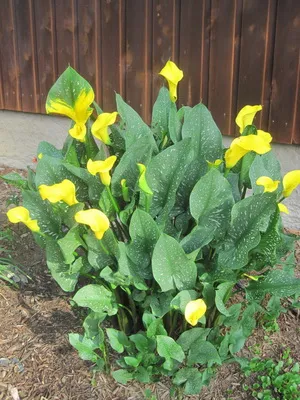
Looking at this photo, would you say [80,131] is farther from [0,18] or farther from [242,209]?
[0,18]

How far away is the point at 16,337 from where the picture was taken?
2.65 metres

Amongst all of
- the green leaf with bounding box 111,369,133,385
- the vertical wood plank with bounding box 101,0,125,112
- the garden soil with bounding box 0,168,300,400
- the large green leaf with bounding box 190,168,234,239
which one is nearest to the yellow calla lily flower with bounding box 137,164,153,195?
the large green leaf with bounding box 190,168,234,239

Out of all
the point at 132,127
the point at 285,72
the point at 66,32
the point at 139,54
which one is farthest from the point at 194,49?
the point at 132,127

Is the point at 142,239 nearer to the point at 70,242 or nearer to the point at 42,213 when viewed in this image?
the point at 70,242

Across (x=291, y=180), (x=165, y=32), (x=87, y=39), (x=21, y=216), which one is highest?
(x=165, y=32)

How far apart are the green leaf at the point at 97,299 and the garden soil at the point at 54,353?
404 mm

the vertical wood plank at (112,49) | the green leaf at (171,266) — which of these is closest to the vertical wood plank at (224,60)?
the vertical wood plank at (112,49)

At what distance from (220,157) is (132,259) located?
60 cm

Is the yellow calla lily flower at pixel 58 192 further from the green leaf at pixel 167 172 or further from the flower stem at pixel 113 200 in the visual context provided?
the green leaf at pixel 167 172

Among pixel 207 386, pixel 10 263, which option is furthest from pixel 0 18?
pixel 207 386

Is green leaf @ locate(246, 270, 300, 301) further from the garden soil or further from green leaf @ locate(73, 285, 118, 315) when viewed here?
green leaf @ locate(73, 285, 118, 315)

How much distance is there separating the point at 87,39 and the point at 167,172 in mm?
2531

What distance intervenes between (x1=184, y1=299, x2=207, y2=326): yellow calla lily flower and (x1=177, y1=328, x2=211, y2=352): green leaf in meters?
0.27

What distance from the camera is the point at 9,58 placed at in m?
4.77
